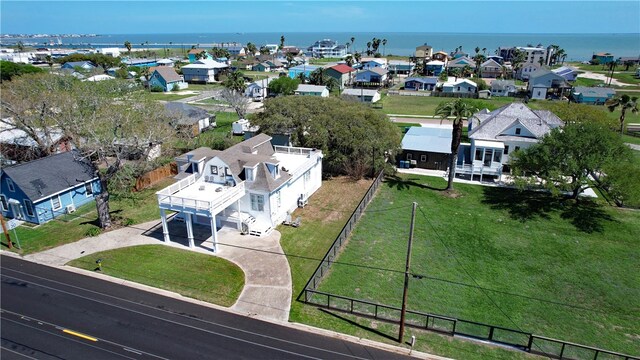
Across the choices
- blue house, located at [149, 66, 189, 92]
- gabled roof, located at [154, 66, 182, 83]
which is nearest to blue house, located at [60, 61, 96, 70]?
gabled roof, located at [154, 66, 182, 83]

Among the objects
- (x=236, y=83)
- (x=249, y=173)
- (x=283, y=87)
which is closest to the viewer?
(x=249, y=173)

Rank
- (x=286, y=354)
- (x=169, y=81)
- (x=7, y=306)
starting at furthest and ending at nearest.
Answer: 1. (x=169, y=81)
2. (x=7, y=306)
3. (x=286, y=354)

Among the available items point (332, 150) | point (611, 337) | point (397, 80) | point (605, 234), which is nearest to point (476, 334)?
point (611, 337)

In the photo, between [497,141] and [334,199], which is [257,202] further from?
[497,141]

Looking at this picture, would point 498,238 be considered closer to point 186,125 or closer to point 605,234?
point 605,234

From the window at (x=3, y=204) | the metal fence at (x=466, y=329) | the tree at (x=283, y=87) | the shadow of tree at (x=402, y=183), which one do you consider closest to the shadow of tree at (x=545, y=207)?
the shadow of tree at (x=402, y=183)

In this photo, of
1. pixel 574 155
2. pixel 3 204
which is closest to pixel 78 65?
pixel 3 204

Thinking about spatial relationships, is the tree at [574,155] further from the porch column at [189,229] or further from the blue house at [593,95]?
the blue house at [593,95]

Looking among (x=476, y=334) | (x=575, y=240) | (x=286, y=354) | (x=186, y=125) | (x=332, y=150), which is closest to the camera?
(x=286, y=354)
